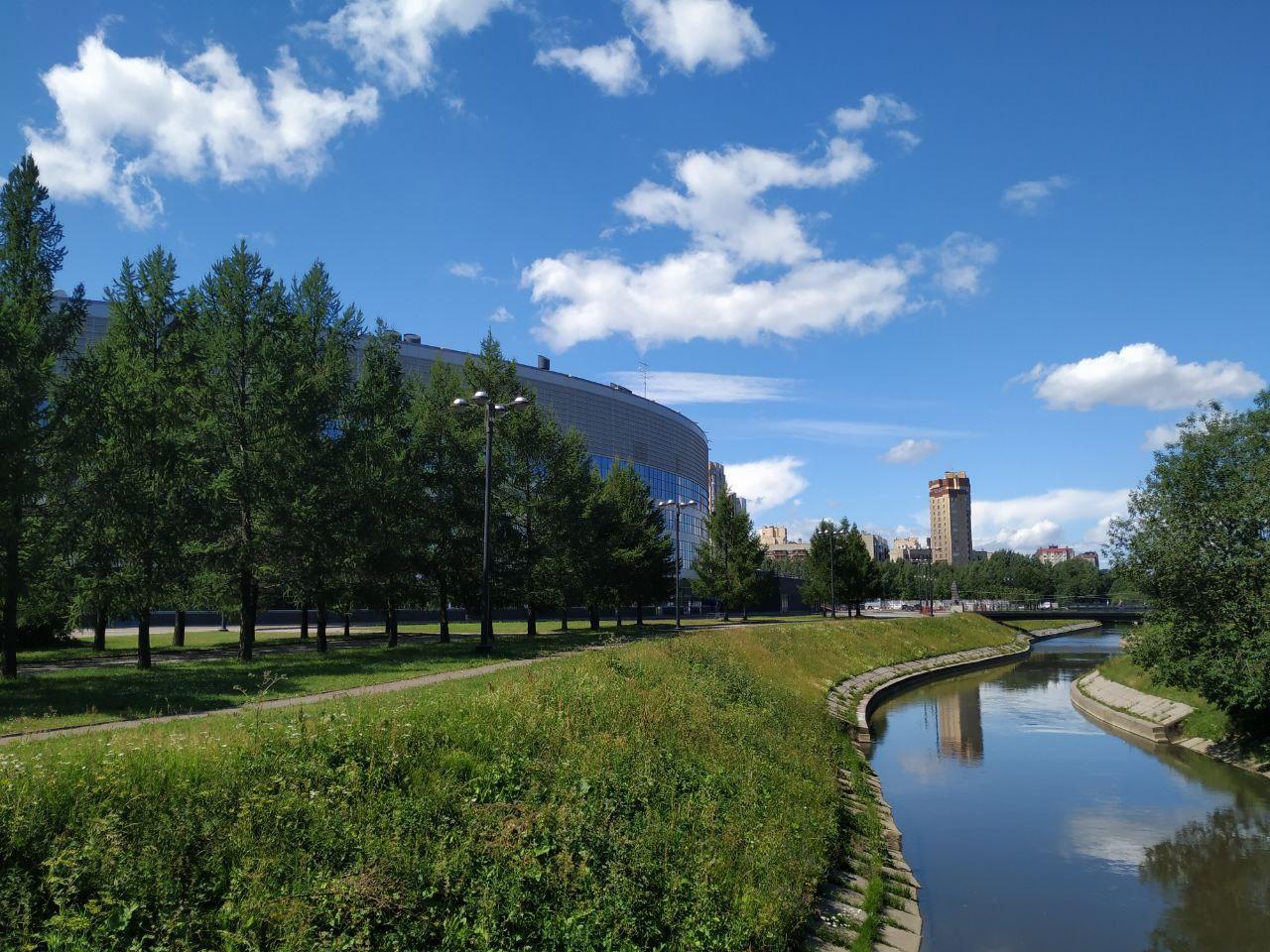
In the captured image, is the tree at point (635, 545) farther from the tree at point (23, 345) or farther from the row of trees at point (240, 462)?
the tree at point (23, 345)

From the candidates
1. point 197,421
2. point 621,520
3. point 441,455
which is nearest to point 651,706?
point 197,421

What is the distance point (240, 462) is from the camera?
1086 inches

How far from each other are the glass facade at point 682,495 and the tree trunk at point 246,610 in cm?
8377

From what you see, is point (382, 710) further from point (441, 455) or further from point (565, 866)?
point (441, 455)

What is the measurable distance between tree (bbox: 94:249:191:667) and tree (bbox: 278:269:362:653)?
130 inches

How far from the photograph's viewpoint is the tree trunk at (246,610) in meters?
27.5

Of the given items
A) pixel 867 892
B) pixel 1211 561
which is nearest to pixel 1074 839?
pixel 867 892

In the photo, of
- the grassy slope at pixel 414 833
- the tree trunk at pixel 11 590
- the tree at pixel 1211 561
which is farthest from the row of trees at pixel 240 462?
the tree at pixel 1211 561

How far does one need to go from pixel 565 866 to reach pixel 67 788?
480cm

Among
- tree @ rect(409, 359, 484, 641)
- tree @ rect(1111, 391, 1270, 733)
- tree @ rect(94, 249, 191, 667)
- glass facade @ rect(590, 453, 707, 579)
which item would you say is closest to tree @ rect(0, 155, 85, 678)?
tree @ rect(94, 249, 191, 667)

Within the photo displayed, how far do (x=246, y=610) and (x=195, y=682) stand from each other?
33.0ft

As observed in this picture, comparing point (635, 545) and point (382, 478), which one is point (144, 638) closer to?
point (382, 478)

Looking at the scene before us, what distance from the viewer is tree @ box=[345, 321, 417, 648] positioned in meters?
30.1

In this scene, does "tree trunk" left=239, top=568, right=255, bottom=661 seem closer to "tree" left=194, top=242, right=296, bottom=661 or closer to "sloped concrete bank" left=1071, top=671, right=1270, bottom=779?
"tree" left=194, top=242, right=296, bottom=661
